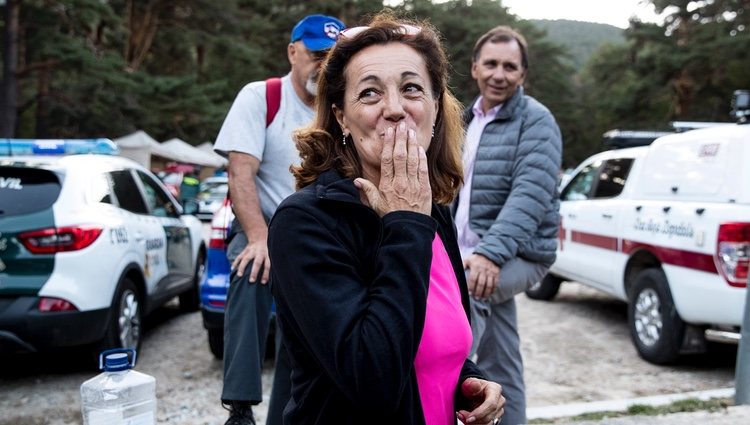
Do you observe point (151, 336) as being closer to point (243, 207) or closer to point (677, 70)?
point (243, 207)

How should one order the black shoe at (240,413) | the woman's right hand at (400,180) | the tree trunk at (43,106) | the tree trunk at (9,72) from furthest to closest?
the tree trunk at (43,106), the tree trunk at (9,72), the black shoe at (240,413), the woman's right hand at (400,180)

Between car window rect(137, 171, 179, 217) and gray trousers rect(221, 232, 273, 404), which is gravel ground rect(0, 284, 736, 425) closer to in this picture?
car window rect(137, 171, 179, 217)

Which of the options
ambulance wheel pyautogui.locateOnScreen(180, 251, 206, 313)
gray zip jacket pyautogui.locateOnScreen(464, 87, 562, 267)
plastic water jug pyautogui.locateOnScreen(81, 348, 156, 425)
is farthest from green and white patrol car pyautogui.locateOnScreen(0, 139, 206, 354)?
gray zip jacket pyautogui.locateOnScreen(464, 87, 562, 267)

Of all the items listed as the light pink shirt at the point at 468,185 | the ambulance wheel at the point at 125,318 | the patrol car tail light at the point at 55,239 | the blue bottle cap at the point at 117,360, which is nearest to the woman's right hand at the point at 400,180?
the blue bottle cap at the point at 117,360

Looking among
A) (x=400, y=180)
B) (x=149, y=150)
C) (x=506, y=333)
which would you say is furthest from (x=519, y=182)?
(x=149, y=150)

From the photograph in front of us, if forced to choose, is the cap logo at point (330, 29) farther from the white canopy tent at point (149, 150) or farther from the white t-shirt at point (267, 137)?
the white canopy tent at point (149, 150)

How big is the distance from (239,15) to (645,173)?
27.1 meters

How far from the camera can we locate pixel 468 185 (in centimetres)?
321

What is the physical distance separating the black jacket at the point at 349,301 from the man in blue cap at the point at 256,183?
3.71ft

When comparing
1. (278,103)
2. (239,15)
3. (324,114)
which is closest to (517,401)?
(278,103)

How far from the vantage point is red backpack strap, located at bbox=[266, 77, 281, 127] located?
2.98 m

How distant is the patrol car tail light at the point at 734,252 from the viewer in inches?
180

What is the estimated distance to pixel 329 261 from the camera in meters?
1.34

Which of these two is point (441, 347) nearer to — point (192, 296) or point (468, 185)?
point (468, 185)
